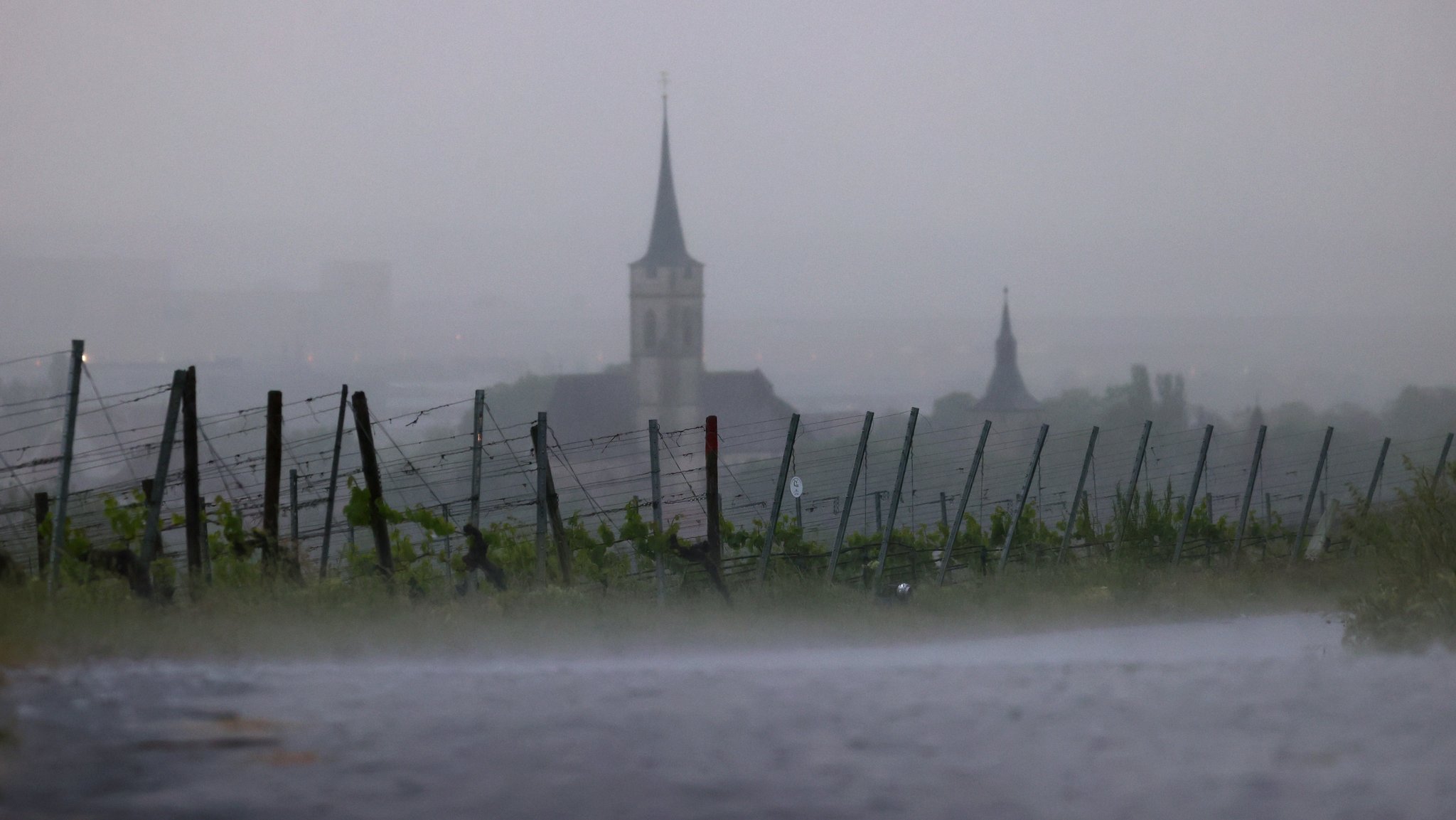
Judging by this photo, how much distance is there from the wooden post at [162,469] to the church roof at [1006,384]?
315 ft

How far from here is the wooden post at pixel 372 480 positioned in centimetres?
1135

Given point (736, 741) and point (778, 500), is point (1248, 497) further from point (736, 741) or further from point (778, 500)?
point (736, 741)

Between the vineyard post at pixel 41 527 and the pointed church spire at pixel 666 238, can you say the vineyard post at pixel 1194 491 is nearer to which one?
the vineyard post at pixel 41 527

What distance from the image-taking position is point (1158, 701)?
260 inches

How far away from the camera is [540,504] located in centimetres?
1202

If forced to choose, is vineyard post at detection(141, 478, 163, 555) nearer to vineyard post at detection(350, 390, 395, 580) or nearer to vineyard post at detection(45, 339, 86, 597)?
vineyard post at detection(45, 339, 86, 597)

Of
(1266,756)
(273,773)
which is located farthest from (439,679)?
(1266,756)

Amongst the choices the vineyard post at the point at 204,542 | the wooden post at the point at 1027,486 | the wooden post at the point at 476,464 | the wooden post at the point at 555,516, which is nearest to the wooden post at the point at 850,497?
the wooden post at the point at 1027,486

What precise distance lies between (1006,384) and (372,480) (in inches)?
3844

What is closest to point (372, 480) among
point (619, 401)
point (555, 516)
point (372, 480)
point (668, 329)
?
point (372, 480)

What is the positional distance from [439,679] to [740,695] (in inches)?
63.7

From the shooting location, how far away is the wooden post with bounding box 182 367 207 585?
1053 centimetres

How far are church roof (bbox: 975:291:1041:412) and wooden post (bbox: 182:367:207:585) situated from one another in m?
95.6

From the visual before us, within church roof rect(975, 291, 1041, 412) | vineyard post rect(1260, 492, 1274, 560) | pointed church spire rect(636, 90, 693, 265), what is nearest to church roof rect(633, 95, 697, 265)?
pointed church spire rect(636, 90, 693, 265)
